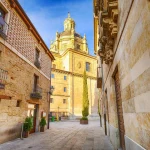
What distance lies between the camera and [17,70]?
27.2 feet

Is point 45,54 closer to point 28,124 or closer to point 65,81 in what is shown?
point 28,124

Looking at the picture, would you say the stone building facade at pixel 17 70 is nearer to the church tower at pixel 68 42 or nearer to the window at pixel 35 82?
the window at pixel 35 82

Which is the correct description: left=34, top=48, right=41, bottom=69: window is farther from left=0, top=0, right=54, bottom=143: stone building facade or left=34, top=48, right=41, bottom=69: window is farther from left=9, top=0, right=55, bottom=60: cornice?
left=9, top=0, right=55, bottom=60: cornice

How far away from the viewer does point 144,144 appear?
6.98ft

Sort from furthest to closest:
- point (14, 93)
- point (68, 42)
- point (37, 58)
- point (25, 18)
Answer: point (68, 42), point (37, 58), point (25, 18), point (14, 93)

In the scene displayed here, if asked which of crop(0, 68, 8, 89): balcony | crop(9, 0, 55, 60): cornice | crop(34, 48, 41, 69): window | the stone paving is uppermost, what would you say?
crop(9, 0, 55, 60): cornice

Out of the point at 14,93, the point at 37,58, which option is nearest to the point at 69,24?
the point at 37,58

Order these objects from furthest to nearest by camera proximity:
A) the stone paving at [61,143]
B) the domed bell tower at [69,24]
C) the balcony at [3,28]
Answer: the domed bell tower at [69,24] → the balcony at [3,28] → the stone paving at [61,143]

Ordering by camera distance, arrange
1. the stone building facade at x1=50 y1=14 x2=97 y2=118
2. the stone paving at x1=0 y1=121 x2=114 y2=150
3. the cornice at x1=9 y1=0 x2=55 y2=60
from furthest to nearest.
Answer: the stone building facade at x1=50 y1=14 x2=97 y2=118 < the cornice at x1=9 y1=0 x2=55 y2=60 < the stone paving at x1=0 y1=121 x2=114 y2=150

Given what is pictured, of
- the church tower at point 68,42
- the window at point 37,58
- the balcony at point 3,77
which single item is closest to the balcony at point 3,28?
the balcony at point 3,77

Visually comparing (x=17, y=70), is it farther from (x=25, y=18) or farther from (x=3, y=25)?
(x=25, y=18)

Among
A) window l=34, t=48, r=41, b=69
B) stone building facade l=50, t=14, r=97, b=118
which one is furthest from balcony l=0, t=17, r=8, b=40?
stone building facade l=50, t=14, r=97, b=118

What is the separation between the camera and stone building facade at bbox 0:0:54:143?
696 centimetres

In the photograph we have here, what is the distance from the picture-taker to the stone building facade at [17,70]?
696 centimetres
